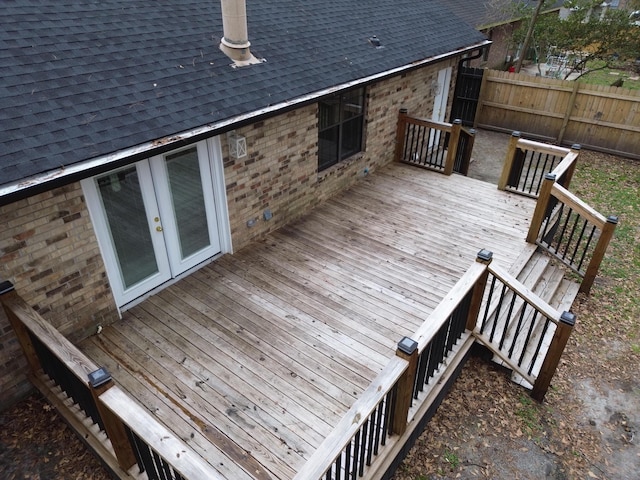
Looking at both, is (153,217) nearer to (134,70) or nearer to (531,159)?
(134,70)

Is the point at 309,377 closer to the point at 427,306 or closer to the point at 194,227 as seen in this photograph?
the point at 427,306

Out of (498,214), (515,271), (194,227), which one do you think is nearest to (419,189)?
(498,214)

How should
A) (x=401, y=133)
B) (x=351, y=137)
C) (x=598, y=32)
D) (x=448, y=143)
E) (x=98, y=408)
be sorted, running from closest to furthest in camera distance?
1. (x=98, y=408)
2. (x=351, y=137)
3. (x=448, y=143)
4. (x=401, y=133)
5. (x=598, y=32)

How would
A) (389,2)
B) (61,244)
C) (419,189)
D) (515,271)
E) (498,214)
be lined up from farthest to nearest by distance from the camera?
(389,2) < (419,189) < (498,214) < (515,271) < (61,244)

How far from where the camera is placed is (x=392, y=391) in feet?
12.2

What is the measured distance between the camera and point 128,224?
4871mm

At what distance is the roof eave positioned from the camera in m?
3.41

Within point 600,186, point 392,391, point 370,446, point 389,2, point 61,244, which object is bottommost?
point 600,186

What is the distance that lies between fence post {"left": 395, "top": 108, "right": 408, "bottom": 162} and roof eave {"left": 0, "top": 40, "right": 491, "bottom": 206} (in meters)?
3.04

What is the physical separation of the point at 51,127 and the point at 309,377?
3337 mm

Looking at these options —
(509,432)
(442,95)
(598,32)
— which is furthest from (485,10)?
(509,432)

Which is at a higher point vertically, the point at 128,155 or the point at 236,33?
the point at 236,33

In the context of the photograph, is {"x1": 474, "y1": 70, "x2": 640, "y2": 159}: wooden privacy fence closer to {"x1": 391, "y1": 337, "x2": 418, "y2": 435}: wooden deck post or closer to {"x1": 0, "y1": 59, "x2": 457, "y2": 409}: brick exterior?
{"x1": 0, "y1": 59, "x2": 457, "y2": 409}: brick exterior

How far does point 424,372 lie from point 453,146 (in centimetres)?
563
